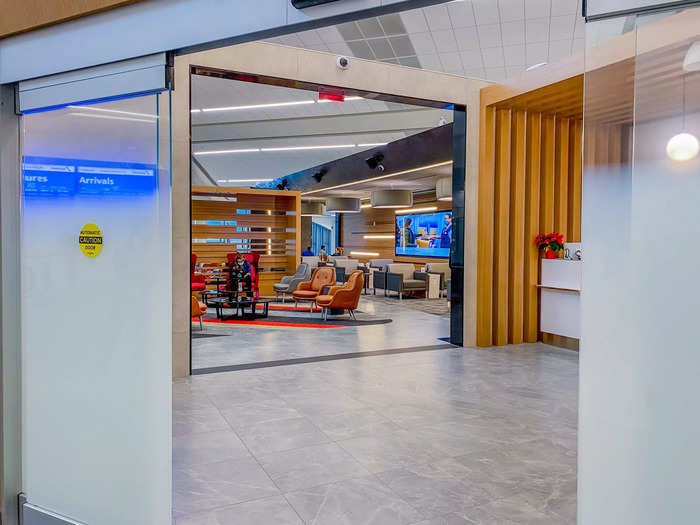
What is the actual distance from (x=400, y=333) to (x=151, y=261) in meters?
7.11

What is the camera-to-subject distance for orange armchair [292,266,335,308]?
11656mm

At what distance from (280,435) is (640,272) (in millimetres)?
3240

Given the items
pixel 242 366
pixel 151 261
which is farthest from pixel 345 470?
pixel 242 366

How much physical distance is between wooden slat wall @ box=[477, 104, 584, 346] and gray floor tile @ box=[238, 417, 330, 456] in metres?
4.14

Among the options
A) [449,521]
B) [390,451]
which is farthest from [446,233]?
[449,521]

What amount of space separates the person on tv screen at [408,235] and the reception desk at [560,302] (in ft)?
40.5

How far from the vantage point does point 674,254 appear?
1555 mm

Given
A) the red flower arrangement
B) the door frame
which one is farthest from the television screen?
the door frame

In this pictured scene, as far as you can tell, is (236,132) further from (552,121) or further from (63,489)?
(63,489)

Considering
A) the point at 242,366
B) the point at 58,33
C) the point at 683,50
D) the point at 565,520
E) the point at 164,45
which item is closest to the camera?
the point at 683,50

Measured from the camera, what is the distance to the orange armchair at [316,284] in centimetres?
1166

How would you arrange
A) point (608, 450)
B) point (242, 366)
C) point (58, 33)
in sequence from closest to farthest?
point (608, 450) → point (58, 33) → point (242, 366)

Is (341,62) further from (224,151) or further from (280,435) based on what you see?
(224,151)

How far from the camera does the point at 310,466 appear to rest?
3.55 metres
